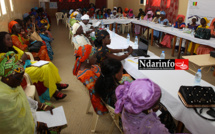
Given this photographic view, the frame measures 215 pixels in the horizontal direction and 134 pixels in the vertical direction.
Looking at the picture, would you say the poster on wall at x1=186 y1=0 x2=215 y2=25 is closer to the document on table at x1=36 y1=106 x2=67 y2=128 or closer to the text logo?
the text logo

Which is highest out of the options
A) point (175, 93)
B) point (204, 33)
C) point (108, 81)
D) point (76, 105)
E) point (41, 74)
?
point (204, 33)

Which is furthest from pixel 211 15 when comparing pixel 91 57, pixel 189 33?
pixel 91 57

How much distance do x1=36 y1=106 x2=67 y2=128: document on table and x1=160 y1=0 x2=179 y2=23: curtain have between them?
6900 mm

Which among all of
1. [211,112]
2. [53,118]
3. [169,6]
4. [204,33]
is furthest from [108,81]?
[169,6]

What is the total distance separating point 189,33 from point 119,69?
3.83m

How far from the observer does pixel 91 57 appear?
2602 millimetres

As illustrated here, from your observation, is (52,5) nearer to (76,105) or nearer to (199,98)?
(76,105)

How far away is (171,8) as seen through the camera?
7348 millimetres

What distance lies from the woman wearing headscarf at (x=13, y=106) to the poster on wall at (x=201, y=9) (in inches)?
240

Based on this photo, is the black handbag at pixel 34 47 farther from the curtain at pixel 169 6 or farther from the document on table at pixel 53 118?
the curtain at pixel 169 6

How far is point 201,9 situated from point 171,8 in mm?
1674

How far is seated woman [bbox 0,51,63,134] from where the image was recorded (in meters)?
1.31

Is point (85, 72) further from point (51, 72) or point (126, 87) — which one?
point (51, 72)

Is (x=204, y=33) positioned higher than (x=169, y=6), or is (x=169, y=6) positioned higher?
(x=169, y=6)
